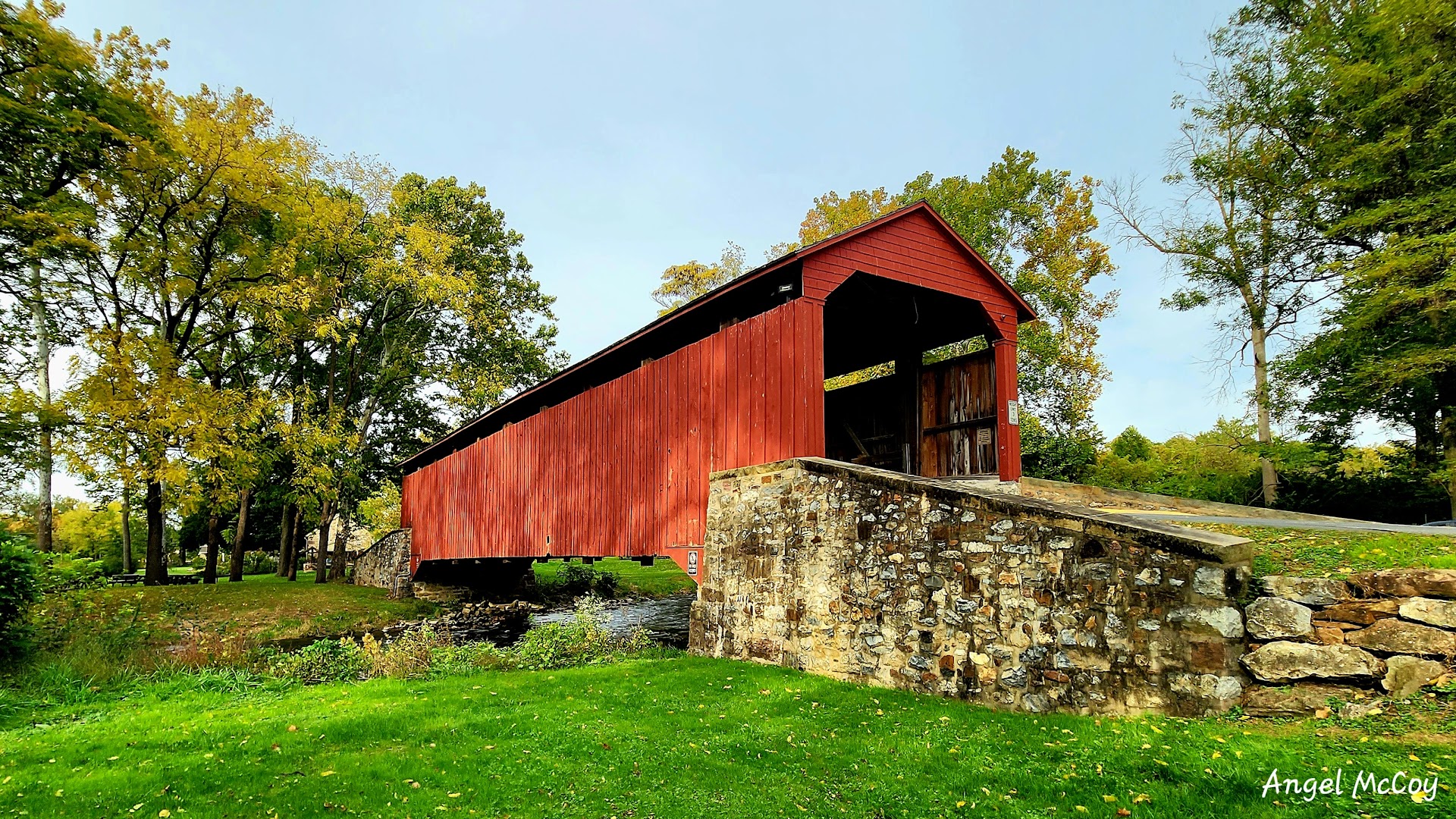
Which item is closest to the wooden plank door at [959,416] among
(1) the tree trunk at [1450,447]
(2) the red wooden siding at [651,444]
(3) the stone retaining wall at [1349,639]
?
(2) the red wooden siding at [651,444]

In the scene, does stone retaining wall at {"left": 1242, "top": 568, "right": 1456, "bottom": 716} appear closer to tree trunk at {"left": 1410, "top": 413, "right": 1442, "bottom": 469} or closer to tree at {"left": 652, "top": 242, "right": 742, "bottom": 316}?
tree trunk at {"left": 1410, "top": 413, "right": 1442, "bottom": 469}

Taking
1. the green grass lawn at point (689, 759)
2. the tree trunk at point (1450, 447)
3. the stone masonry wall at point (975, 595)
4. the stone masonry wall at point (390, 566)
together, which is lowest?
the stone masonry wall at point (390, 566)

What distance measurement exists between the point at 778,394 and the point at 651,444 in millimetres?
3219

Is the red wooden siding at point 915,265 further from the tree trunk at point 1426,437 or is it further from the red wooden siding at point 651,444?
the tree trunk at point 1426,437

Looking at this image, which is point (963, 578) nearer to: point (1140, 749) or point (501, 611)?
point (1140, 749)

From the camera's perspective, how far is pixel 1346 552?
15.7 ft

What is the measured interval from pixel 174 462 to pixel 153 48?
9.40 metres

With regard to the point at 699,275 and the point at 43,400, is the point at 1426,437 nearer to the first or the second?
the point at 699,275

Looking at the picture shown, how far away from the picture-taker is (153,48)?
49.1ft

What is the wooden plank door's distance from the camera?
33.8 ft

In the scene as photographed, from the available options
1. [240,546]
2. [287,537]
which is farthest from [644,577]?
[240,546]

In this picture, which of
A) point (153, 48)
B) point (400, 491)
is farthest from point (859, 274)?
point (400, 491)

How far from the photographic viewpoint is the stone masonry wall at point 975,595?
4398 mm

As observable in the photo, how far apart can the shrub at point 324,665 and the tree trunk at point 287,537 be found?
1473 centimetres
